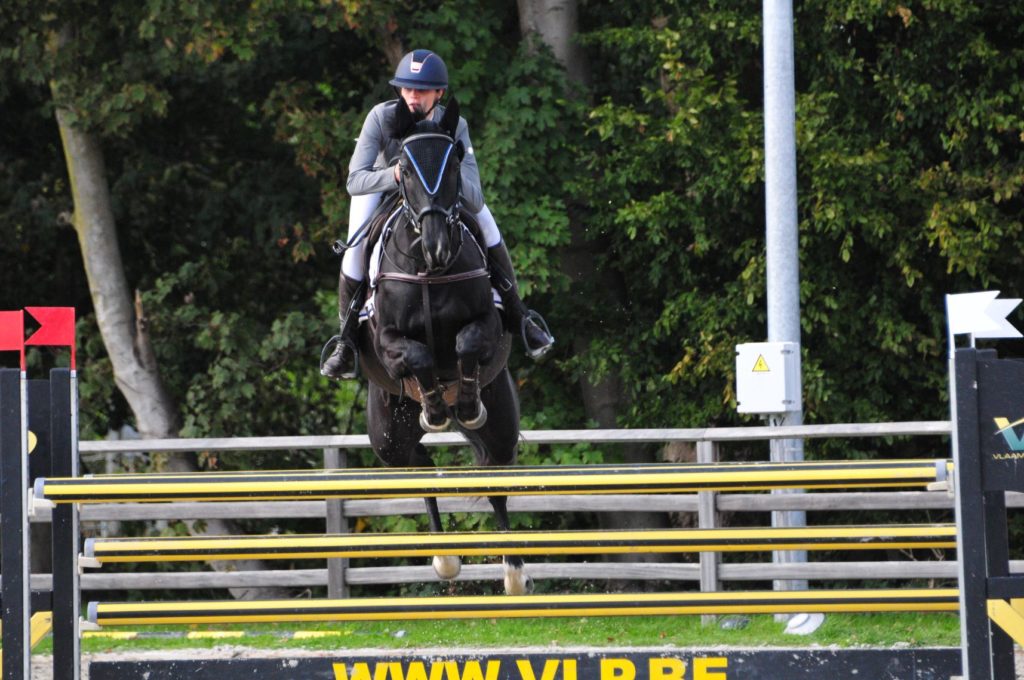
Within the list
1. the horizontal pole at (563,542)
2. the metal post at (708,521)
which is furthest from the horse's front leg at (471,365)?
the metal post at (708,521)

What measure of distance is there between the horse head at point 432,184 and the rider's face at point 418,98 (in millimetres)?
150

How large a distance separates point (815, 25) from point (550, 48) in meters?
2.10

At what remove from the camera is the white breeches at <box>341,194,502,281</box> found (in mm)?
6003

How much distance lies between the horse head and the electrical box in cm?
284

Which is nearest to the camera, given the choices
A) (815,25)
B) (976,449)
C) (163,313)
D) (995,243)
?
(976,449)

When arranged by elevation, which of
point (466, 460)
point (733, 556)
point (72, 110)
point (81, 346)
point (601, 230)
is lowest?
point (733, 556)

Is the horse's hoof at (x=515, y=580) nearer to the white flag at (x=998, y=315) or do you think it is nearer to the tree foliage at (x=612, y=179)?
the white flag at (x=998, y=315)

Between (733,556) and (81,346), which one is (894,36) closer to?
(733,556)

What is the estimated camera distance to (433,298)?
18.2 feet

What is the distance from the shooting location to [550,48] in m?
11.4

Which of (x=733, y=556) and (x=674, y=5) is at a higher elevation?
(x=674, y=5)

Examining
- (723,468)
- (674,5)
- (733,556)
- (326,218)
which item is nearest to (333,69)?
(326,218)

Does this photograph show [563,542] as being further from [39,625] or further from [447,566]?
[447,566]

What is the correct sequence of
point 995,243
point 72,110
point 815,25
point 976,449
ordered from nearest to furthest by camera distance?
point 976,449 < point 995,243 < point 815,25 < point 72,110
